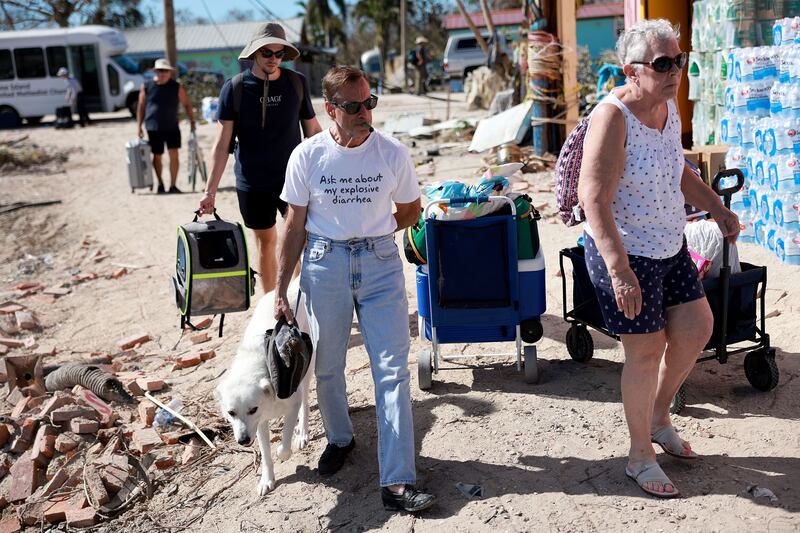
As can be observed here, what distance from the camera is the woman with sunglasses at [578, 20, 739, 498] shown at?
11.3 feet

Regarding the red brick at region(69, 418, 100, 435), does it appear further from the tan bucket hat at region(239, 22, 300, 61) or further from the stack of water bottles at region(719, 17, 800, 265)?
the stack of water bottles at region(719, 17, 800, 265)

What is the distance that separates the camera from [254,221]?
5.74 metres

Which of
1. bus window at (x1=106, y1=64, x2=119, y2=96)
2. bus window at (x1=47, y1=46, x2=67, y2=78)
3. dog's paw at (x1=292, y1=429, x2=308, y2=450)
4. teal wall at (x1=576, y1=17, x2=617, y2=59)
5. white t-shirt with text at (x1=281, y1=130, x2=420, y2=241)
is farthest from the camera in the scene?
teal wall at (x1=576, y1=17, x2=617, y2=59)

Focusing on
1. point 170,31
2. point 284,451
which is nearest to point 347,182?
point 284,451

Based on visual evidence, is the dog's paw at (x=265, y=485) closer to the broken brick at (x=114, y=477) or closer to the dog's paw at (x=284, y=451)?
the dog's paw at (x=284, y=451)

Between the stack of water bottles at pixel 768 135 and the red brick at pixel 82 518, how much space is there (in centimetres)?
543

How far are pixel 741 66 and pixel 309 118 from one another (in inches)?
157

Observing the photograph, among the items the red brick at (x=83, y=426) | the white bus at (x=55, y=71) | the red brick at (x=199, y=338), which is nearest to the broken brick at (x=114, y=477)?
→ the red brick at (x=83, y=426)

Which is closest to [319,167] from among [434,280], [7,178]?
[434,280]

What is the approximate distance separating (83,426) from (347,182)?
2995 millimetres

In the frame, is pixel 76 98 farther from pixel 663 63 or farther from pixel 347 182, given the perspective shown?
pixel 663 63

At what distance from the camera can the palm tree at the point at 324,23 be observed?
202ft

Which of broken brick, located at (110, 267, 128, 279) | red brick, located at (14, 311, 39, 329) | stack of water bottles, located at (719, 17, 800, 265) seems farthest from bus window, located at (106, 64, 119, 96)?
stack of water bottles, located at (719, 17, 800, 265)

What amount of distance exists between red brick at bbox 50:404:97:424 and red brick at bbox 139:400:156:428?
0.34 meters
